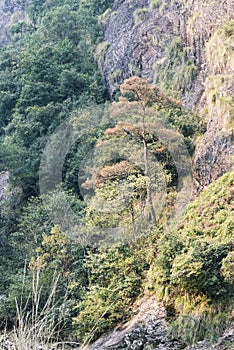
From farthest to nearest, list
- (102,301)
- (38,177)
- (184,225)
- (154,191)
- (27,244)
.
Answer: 1. (38,177)
2. (27,244)
3. (154,191)
4. (184,225)
5. (102,301)

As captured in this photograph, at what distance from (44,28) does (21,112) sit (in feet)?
18.8

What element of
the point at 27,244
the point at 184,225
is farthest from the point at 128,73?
the point at 184,225

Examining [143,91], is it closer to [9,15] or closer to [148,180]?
[148,180]

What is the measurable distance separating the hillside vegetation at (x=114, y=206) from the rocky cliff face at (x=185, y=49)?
20 centimetres

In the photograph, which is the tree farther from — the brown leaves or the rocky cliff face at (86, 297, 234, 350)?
the rocky cliff face at (86, 297, 234, 350)

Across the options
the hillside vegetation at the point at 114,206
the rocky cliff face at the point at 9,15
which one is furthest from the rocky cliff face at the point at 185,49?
the rocky cliff face at the point at 9,15

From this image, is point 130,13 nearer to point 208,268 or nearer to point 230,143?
point 230,143

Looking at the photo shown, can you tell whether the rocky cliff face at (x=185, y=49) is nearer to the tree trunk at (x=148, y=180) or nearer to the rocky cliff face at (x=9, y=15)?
the tree trunk at (x=148, y=180)

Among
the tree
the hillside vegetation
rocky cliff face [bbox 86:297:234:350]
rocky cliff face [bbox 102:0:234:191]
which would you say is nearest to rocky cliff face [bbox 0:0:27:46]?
rocky cliff face [bbox 102:0:234:191]

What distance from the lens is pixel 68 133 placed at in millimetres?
16547

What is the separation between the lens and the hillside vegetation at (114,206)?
834 cm

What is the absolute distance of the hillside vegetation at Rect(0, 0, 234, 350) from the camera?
8.34 meters

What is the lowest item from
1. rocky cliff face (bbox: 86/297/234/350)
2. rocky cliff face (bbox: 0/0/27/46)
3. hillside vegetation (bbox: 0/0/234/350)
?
rocky cliff face (bbox: 86/297/234/350)

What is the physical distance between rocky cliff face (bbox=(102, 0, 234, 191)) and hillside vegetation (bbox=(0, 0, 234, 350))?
0.65 feet
